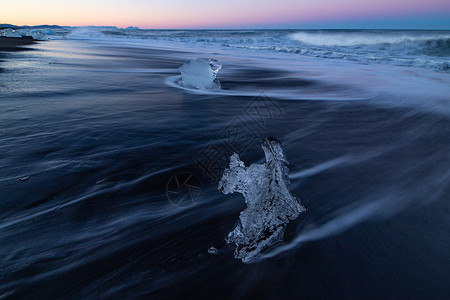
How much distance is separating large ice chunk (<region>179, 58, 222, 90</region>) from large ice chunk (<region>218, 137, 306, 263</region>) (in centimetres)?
377

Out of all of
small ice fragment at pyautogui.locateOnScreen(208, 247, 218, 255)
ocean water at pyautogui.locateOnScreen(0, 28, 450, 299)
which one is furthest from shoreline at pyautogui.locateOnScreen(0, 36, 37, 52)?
small ice fragment at pyautogui.locateOnScreen(208, 247, 218, 255)

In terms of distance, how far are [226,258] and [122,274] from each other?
473 mm

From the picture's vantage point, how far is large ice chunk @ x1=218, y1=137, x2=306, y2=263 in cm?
123

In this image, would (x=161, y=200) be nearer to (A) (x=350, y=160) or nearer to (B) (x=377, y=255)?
(B) (x=377, y=255)

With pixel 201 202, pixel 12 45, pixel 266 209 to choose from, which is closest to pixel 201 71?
Answer: pixel 201 202

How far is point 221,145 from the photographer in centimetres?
259

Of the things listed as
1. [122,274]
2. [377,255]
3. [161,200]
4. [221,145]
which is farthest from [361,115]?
[122,274]

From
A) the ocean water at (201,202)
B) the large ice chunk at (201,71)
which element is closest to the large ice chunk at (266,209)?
the ocean water at (201,202)

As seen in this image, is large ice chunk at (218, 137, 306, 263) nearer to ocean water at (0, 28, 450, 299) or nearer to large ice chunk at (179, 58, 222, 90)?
ocean water at (0, 28, 450, 299)

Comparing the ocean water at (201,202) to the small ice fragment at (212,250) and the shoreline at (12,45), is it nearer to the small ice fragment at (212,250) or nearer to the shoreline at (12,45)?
A: the small ice fragment at (212,250)

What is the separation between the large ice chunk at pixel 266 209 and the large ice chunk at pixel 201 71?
3766 mm

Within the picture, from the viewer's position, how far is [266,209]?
1270 mm

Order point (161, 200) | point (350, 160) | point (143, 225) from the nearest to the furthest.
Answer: point (143, 225), point (161, 200), point (350, 160)

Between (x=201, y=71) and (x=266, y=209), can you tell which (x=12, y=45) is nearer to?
(x=201, y=71)
